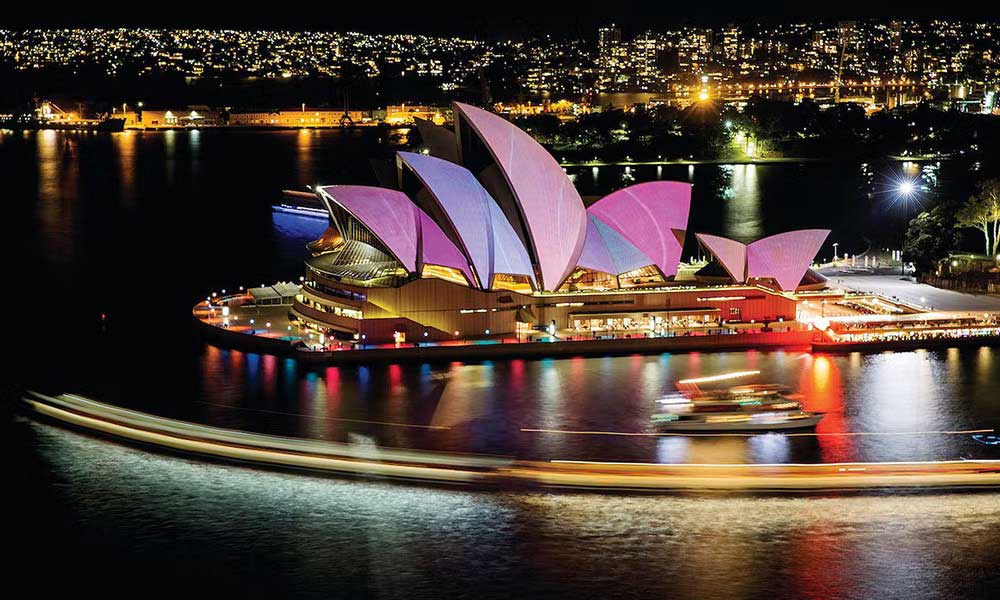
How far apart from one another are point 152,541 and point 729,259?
17157mm

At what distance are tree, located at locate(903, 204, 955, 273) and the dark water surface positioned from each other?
8.28 meters

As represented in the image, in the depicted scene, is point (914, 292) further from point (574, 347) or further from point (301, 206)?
point (301, 206)

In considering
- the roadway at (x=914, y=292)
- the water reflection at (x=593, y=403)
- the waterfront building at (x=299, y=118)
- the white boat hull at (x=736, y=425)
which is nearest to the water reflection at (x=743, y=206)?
the roadway at (x=914, y=292)

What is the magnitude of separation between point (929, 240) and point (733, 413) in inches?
660

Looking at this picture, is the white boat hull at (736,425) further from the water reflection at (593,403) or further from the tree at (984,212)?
the tree at (984,212)

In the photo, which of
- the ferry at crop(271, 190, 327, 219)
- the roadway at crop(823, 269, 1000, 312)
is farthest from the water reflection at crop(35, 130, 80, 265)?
the roadway at crop(823, 269, 1000, 312)

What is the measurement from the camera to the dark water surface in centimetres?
1688

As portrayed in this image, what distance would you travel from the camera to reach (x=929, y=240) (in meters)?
36.6

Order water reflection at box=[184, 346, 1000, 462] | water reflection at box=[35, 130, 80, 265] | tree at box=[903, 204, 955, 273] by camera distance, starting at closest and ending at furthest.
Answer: water reflection at box=[184, 346, 1000, 462] < tree at box=[903, 204, 955, 273] < water reflection at box=[35, 130, 80, 265]

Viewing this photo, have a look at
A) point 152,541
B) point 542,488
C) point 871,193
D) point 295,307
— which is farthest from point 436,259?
point 871,193

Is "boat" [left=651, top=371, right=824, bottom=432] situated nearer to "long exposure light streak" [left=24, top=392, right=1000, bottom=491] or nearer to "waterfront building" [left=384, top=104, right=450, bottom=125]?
"long exposure light streak" [left=24, top=392, right=1000, bottom=491]

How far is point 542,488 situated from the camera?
1912 cm

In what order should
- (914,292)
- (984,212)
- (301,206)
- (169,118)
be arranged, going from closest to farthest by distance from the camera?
1. (914,292)
2. (984,212)
3. (301,206)
4. (169,118)

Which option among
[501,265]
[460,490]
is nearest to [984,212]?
[501,265]
